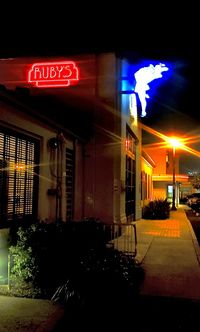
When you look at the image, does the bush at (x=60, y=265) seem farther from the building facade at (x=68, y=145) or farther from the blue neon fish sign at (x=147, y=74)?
the blue neon fish sign at (x=147, y=74)

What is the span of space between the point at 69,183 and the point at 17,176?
400cm

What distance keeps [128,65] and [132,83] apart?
1235mm

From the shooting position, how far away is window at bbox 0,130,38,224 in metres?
7.45

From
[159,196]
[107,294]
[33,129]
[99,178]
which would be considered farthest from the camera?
[159,196]

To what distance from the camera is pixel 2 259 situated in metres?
6.91

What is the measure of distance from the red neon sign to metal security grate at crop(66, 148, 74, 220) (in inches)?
129

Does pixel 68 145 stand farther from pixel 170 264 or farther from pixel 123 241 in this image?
pixel 170 264

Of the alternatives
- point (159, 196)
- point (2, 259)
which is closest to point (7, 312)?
point (2, 259)

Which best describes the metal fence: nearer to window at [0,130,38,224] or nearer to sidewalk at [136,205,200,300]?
sidewalk at [136,205,200,300]

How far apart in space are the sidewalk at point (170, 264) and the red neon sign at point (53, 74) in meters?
6.62

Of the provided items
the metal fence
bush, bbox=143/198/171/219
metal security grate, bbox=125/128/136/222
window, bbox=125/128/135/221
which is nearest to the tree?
bush, bbox=143/198/171/219

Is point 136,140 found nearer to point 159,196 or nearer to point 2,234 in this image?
point 2,234

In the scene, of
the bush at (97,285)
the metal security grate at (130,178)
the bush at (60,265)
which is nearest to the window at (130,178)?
the metal security grate at (130,178)

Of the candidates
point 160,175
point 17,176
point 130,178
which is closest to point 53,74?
point 130,178
